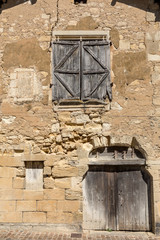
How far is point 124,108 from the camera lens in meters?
5.78

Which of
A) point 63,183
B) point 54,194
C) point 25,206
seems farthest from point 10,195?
point 63,183

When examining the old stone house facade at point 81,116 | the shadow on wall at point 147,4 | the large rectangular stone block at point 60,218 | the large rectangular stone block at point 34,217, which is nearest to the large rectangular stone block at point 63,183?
the old stone house facade at point 81,116

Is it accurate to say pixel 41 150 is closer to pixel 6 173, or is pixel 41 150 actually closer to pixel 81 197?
pixel 6 173

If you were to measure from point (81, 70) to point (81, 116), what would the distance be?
1.15 metres

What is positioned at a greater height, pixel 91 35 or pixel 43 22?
pixel 43 22

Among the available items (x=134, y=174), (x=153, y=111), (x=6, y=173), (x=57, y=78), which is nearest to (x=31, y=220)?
(x=6, y=173)

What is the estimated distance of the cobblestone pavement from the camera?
5062mm

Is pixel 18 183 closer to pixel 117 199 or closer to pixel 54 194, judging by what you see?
pixel 54 194

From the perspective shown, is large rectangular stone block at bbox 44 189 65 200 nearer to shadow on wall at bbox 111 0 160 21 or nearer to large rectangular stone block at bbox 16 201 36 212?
large rectangular stone block at bbox 16 201 36 212

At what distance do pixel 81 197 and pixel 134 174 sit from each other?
1394 mm

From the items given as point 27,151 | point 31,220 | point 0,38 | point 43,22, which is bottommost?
point 31,220

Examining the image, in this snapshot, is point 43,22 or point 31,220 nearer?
point 31,220

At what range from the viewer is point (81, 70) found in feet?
19.5

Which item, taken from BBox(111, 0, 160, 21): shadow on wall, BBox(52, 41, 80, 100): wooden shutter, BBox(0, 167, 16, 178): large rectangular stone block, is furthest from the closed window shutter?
BBox(0, 167, 16, 178): large rectangular stone block
